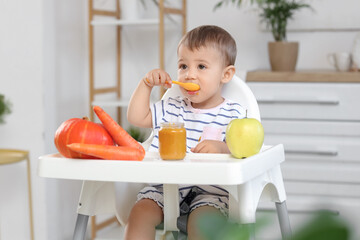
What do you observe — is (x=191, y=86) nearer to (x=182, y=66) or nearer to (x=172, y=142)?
(x=182, y=66)

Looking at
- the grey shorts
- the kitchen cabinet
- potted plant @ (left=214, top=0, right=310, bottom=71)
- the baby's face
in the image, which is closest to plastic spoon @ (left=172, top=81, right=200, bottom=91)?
the baby's face

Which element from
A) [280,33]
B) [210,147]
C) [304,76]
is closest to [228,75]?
[210,147]

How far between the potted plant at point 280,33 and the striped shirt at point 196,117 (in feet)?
3.80

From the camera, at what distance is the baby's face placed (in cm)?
Answer: 162

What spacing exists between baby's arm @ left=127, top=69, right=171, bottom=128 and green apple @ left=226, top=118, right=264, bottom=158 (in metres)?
0.36

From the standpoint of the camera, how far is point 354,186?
8.49ft

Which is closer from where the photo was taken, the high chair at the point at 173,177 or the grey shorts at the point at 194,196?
the high chair at the point at 173,177

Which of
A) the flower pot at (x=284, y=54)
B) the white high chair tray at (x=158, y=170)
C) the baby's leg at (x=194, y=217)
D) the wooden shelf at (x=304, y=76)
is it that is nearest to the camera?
the white high chair tray at (x=158, y=170)

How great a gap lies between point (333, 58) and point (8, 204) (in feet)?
6.10

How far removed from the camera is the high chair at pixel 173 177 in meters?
1.18

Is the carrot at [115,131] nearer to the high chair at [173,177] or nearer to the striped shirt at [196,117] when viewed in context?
the high chair at [173,177]

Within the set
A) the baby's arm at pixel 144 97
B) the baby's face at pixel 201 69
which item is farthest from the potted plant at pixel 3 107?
the baby's face at pixel 201 69

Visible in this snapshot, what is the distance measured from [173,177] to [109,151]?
16 centimetres

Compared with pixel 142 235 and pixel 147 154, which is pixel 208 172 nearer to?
pixel 147 154
